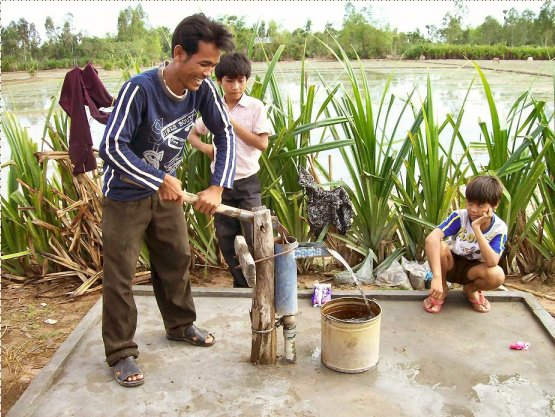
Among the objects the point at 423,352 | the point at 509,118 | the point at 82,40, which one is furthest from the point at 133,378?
the point at 82,40

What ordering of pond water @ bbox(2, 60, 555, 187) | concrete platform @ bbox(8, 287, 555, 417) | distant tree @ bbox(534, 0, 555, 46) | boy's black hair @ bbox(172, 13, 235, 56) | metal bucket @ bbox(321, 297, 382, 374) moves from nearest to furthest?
boy's black hair @ bbox(172, 13, 235, 56), concrete platform @ bbox(8, 287, 555, 417), metal bucket @ bbox(321, 297, 382, 374), pond water @ bbox(2, 60, 555, 187), distant tree @ bbox(534, 0, 555, 46)

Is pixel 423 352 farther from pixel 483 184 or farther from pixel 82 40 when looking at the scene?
pixel 82 40

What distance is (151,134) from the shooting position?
212 cm

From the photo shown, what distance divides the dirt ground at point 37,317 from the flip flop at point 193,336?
68cm

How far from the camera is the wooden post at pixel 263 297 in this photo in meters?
2.24

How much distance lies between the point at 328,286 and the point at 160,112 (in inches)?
52.2

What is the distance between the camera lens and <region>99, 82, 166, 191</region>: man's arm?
1.99 m

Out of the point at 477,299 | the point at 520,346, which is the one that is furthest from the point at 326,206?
the point at 520,346

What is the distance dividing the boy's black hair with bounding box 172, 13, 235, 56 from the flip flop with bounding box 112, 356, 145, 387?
123cm

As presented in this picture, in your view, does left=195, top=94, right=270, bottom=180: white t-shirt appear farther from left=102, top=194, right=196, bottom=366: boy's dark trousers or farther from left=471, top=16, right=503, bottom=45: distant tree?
left=471, top=16, right=503, bottom=45: distant tree

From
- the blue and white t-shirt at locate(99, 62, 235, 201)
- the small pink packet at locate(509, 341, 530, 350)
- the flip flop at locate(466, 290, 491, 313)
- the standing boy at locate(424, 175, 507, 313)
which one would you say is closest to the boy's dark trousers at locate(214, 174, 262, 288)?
the blue and white t-shirt at locate(99, 62, 235, 201)

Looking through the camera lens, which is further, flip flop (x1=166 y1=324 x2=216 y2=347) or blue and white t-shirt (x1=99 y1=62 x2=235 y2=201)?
flip flop (x1=166 y1=324 x2=216 y2=347)

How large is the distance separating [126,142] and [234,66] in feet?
3.12

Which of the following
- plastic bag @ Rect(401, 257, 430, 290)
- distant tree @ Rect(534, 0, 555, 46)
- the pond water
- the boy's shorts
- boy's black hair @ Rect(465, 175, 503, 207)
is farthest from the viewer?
distant tree @ Rect(534, 0, 555, 46)
